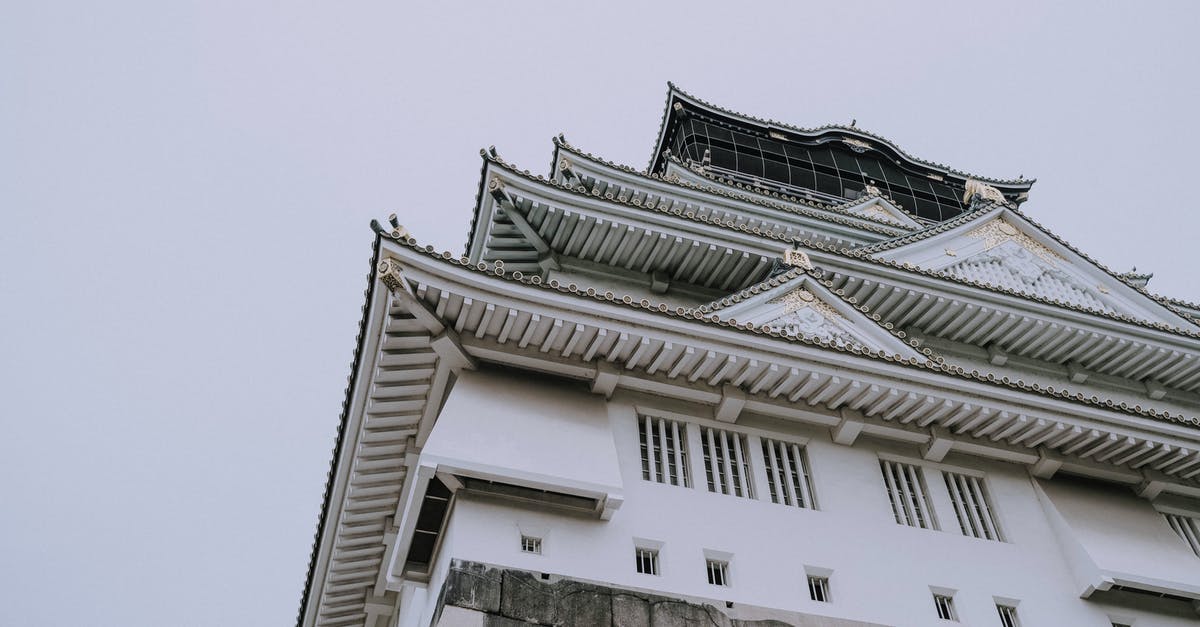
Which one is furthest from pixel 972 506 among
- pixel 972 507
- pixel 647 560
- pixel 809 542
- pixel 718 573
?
pixel 647 560

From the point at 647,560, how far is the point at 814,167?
20.3 m

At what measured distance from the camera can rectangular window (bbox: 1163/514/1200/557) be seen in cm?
1403

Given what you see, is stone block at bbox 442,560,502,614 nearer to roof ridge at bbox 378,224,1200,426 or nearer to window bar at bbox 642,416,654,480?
window bar at bbox 642,416,654,480

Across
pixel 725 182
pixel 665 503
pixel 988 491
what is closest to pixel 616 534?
pixel 665 503

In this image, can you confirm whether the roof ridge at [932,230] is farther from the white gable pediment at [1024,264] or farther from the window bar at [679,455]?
the window bar at [679,455]

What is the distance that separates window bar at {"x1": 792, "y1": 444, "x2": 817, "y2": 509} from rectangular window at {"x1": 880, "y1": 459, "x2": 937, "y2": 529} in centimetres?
110

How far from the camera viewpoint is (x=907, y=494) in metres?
13.1

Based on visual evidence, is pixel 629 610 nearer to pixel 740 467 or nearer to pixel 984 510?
pixel 740 467

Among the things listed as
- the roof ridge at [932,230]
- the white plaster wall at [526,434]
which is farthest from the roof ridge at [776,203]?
the white plaster wall at [526,434]

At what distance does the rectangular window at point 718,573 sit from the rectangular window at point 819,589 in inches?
40.9

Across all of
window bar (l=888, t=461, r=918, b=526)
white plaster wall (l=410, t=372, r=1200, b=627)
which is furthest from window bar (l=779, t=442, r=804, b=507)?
window bar (l=888, t=461, r=918, b=526)

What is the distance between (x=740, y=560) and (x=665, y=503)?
3.49 ft

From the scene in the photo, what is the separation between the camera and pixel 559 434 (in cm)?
1166

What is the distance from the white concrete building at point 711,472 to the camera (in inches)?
430
